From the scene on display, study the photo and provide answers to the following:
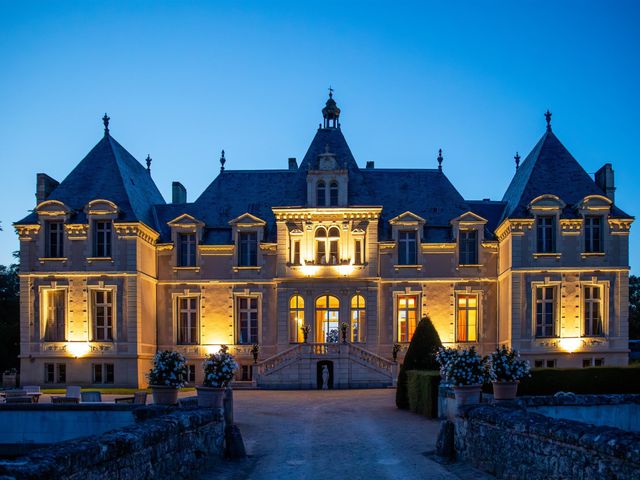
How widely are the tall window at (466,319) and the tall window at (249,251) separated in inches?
435

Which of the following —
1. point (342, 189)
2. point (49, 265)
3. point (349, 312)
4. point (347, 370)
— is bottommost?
point (347, 370)

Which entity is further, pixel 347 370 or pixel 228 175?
pixel 228 175

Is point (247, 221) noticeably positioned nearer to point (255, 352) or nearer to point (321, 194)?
point (321, 194)

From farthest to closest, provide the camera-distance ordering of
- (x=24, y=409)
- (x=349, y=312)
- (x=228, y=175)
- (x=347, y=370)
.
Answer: (x=228, y=175) < (x=349, y=312) < (x=347, y=370) < (x=24, y=409)

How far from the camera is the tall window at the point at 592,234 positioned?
36375 mm

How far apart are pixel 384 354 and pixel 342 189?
349 inches

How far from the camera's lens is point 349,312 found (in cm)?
3759

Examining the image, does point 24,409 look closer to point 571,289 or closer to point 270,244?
point 270,244

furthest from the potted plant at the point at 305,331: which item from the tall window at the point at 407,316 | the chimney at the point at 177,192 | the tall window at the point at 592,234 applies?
the tall window at the point at 592,234

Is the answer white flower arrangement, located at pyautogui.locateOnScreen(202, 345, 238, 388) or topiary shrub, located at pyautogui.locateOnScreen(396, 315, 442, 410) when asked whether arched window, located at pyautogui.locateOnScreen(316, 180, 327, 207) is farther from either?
white flower arrangement, located at pyautogui.locateOnScreen(202, 345, 238, 388)

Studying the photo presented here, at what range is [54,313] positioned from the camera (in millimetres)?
36500

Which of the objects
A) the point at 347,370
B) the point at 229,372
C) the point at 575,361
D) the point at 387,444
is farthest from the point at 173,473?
the point at 575,361

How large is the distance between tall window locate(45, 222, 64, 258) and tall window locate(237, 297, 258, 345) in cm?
946

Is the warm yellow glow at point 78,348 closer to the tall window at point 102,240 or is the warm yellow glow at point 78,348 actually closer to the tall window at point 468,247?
the tall window at point 102,240
